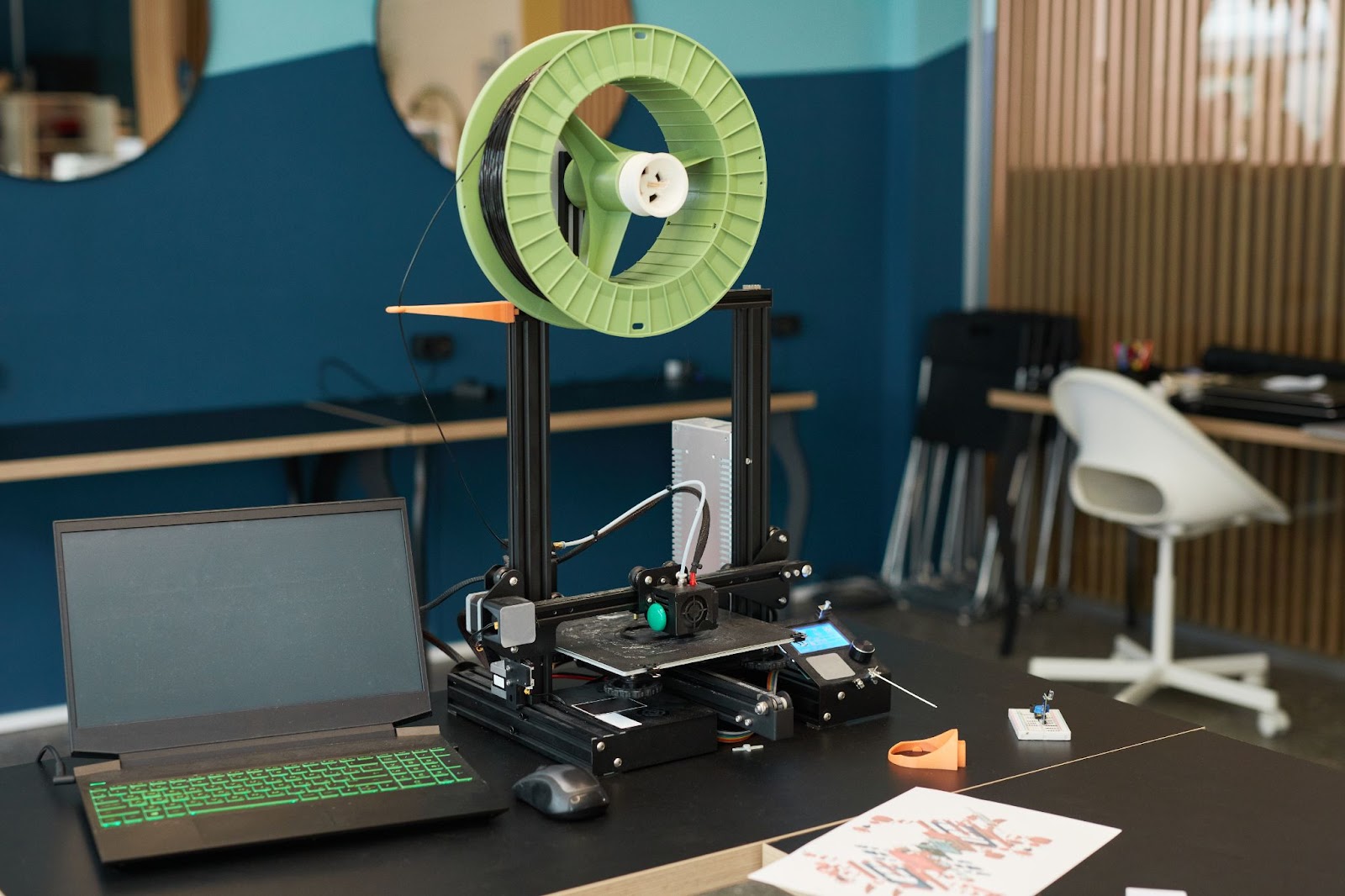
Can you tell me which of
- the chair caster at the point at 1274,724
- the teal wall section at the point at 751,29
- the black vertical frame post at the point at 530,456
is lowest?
the chair caster at the point at 1274,724

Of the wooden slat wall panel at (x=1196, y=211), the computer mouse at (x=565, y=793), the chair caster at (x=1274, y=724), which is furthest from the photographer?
the wooden slat wall panel at (x=1196, y=211)

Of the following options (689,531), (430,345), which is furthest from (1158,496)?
(689,531)

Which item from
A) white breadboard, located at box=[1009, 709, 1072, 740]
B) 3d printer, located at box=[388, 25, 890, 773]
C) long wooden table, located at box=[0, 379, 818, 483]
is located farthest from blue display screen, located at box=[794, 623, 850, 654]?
long wooden table, located at box=[0, 379, 818, 483]

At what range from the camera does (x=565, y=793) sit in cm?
149

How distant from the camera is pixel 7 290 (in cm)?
368

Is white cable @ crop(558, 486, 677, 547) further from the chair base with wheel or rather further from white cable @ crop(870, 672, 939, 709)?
the chair base with wheel

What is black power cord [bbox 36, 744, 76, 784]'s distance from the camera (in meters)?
1.58

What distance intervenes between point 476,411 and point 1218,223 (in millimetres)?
2330

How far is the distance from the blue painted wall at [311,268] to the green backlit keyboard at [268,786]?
1.56 metres

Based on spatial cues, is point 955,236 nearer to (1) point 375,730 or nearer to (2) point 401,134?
(2) point 401,134

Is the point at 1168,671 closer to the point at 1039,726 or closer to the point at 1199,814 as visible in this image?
the point at 1039,726

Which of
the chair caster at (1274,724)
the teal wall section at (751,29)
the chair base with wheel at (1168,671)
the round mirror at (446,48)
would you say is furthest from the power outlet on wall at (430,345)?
the chair caster at (1274,724)

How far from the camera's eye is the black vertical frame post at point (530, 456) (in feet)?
5.41

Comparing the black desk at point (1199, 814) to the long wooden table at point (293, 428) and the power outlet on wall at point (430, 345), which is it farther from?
the power outlet on wall at point (430, 345)
